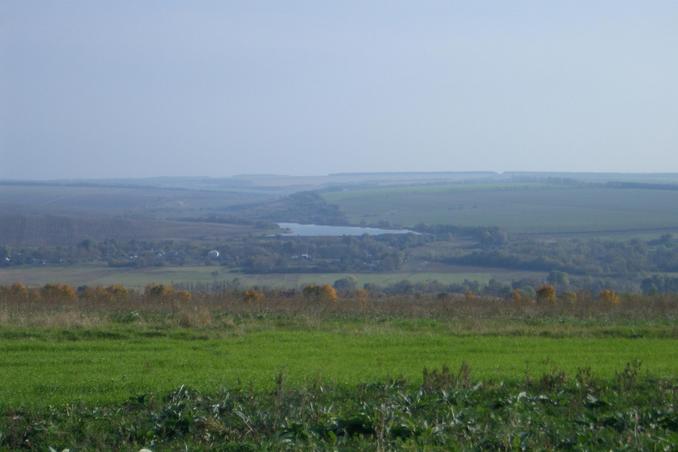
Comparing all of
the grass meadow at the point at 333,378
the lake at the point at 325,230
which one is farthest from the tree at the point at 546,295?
the lake at the point at 325,230

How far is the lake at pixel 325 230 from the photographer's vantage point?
53119 mm

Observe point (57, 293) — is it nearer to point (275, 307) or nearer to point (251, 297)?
point (251, 297)

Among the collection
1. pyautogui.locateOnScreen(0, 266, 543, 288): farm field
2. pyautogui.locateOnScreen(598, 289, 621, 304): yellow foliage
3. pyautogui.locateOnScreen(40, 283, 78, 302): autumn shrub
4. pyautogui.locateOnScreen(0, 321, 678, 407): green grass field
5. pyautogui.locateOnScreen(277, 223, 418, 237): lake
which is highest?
pyautogui.locateOnScreen(0, 321, 678, 407): green grass field

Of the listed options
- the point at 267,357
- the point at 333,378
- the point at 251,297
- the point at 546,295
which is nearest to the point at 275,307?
the point at 251,297

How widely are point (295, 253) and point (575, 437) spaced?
37.3 m

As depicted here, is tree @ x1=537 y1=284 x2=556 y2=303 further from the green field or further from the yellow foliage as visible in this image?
the green field

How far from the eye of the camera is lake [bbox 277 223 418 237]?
174 feet

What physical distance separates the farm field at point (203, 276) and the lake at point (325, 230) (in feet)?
35.4

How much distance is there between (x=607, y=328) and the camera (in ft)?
60.6

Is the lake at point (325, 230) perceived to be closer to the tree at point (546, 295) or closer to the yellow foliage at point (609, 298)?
the tree at point (546, 295)

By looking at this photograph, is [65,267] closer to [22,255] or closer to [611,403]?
[22,255]

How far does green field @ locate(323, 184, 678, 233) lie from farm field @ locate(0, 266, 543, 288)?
53.8ft

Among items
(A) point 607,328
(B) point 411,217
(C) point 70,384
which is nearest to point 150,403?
(C) point 70,384

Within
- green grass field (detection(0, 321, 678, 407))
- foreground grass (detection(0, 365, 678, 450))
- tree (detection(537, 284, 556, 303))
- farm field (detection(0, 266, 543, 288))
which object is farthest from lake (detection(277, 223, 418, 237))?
foreground grass (detection(0, 365, 678, 450))
